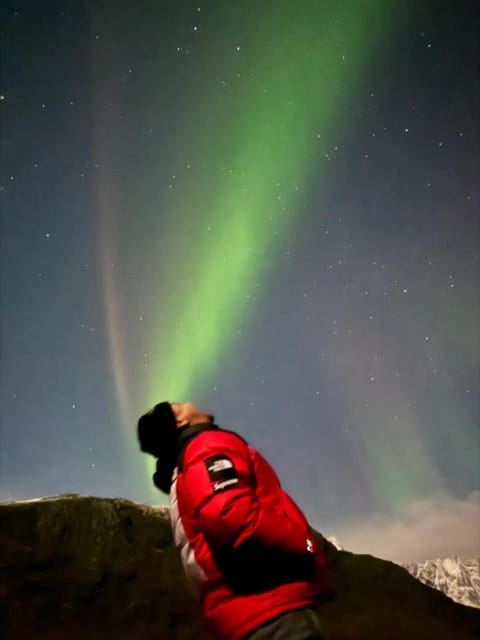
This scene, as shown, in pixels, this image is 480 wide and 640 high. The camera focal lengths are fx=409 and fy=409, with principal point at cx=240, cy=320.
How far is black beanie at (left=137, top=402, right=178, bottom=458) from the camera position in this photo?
286cm

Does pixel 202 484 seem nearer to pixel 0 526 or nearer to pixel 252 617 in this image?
pixel 252 617

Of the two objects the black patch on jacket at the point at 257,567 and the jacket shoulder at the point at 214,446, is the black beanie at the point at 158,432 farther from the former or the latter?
the black patch on jacket at the point at 257,567

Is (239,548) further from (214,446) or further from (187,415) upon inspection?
(187,415)

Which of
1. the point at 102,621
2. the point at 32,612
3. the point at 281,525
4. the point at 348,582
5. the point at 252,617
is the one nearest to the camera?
the point at 252,617

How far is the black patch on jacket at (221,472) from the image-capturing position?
225cm

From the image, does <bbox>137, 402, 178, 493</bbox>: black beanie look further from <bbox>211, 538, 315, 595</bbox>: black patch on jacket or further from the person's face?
<bbox>211, 538, 315, 595</bbox>: black patch on jacket

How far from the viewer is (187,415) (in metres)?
2.91

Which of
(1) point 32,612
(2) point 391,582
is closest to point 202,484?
(1) point 32,612

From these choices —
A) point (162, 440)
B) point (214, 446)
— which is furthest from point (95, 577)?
point (214, 446)

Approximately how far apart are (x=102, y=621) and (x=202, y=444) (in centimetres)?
2250

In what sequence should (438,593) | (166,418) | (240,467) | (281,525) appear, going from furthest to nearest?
(438,593) → (166,418) → (240,467) → (281,525)

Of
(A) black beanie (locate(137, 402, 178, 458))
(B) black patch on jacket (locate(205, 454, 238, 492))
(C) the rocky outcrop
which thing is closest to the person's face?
(A) black beanie (locate(137, 402, 178, 458))

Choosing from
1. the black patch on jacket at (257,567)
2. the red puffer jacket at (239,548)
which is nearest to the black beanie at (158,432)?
the red puffer jacket at (239,548)

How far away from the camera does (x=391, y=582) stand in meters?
34.1
